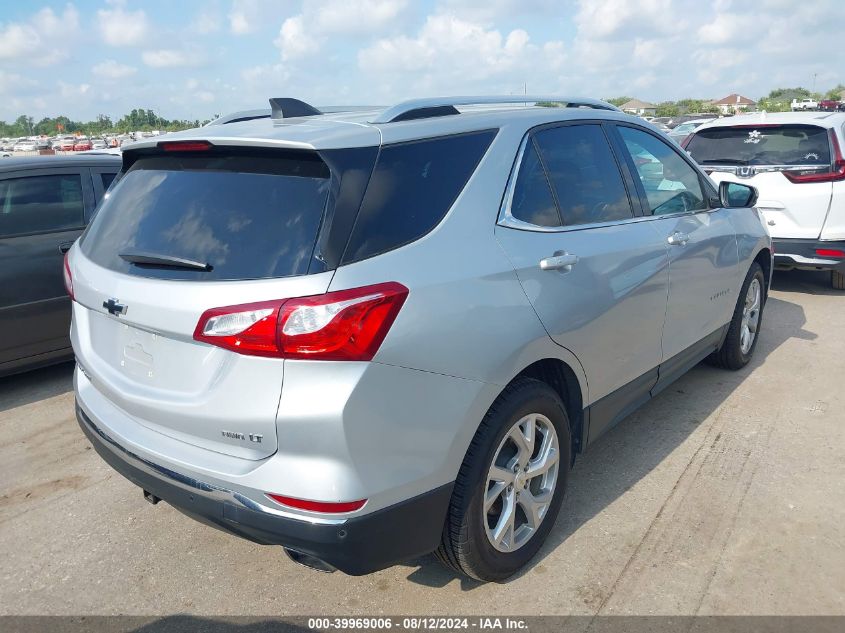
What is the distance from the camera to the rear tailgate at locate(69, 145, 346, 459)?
2141mm

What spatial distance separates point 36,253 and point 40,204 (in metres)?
0.41

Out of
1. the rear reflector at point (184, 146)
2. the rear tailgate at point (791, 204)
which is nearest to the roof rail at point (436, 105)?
the rear reflector at point (184, 146)

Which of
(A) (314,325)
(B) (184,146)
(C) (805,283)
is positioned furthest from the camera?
(C) (805,283)

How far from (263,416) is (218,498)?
1.21 ft

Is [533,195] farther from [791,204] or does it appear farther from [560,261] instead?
[791,204]

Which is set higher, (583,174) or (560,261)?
(583,174)

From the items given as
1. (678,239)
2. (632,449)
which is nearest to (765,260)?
(678,239)

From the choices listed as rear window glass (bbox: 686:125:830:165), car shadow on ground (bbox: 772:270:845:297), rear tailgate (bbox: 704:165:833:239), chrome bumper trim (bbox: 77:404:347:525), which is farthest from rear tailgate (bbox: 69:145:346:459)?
car shadow on ground (bbox: 772:270:845:297)

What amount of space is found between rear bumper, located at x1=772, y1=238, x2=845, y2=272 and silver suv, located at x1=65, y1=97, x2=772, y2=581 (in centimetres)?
453

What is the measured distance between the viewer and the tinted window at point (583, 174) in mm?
3090

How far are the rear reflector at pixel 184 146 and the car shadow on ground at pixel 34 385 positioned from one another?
10.1 feet

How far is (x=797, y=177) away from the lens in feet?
22.5

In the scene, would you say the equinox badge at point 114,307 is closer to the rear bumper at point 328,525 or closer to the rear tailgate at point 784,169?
the rear bumper at point 328,525

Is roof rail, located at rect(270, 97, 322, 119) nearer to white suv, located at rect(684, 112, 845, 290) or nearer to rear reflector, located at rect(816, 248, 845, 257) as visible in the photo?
white suv, located at rect(684, 112, 845, 290)
